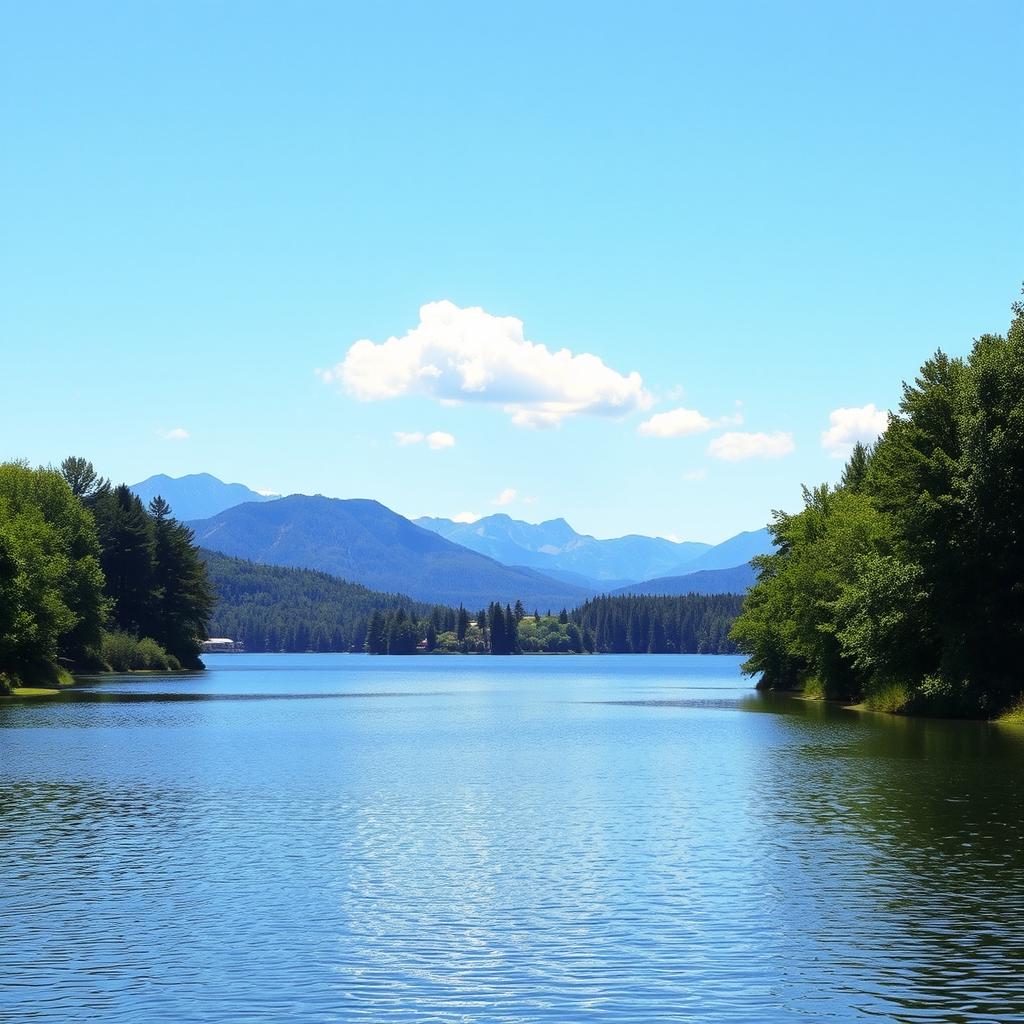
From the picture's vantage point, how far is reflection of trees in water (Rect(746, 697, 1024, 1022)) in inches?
829

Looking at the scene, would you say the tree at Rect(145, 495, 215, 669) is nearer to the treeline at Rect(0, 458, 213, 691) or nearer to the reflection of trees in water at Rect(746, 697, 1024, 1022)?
the treeline at Rect(0, 458, 213, 691)

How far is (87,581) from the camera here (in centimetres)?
13762

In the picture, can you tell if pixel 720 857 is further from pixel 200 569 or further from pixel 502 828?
pixel 200 569

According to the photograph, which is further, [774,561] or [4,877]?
[774,561]

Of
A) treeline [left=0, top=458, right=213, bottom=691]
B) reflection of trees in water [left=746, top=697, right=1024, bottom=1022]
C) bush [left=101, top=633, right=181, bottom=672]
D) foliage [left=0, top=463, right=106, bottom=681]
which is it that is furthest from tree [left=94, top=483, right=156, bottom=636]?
reflection of trees in water [left=746, top=697, right=1024, bottom=1022]

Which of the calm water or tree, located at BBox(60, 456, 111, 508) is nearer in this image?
the calm water

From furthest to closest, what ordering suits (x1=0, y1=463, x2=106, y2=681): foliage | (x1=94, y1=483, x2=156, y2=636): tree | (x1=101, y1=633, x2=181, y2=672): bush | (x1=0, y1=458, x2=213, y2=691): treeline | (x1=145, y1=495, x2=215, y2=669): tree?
(x1=145, y1=495, x2=215, y2=669): tree
(x1=94, y1=483, x2=156, y2=636): tree
(x1=101, y1=633, x2=181, y2=672): bush
(x1=0, y1=458, x2=213, y2=691): treeline
(x1=0, y1=463, x2=106, y2=681): foliage

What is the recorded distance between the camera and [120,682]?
458ft

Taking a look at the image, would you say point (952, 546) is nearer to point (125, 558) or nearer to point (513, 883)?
point (513, 883)

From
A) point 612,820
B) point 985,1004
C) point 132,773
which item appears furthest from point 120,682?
point 985,1004

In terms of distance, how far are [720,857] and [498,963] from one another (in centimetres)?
1187

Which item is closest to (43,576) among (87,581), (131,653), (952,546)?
(87,581)

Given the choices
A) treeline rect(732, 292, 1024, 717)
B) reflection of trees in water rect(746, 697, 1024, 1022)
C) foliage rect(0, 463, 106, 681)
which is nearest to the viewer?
reflection of trees in water rect(746, 697, 1024, 1022)

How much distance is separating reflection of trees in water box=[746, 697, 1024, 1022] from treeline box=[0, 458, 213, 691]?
228 feet
